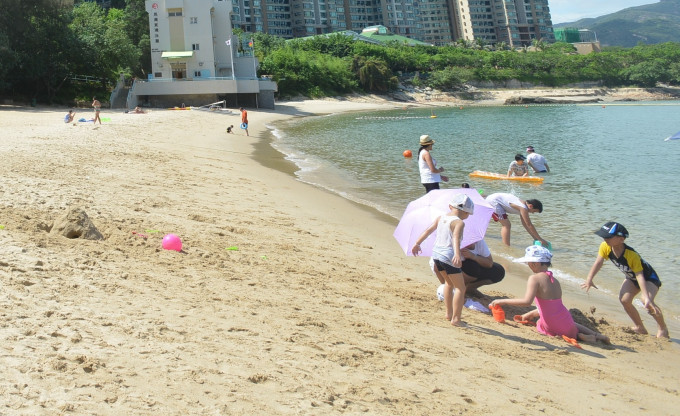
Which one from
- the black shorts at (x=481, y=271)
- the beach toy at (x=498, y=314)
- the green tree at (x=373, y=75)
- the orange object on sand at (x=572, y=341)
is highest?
the green tree at (x=373, y=75)

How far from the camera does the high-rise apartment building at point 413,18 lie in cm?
14325

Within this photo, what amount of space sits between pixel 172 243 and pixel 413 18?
6531 inches

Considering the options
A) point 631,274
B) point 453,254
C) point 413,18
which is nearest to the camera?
point 453,254

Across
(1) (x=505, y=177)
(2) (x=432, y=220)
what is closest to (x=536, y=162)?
(1) (x=505, y=177)

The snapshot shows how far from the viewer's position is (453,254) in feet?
21.6

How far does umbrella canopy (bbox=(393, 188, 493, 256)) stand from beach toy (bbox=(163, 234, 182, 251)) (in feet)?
8.93

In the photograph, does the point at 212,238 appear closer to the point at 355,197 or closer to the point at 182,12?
the point at 355,197

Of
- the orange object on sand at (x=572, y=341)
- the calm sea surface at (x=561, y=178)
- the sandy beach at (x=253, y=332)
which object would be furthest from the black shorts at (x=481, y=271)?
the calm sea surface at (x=561, y=178)

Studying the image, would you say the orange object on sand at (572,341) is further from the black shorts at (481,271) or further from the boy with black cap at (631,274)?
the black shorts at (481,271)

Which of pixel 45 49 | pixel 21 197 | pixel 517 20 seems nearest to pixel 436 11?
pixel 517 20

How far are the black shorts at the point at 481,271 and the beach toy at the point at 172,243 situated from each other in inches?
137

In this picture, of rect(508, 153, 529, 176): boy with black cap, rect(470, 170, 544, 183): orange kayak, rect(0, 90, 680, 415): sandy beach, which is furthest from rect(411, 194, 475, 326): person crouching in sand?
rect(508, 153, 529, 176): boy with black cap

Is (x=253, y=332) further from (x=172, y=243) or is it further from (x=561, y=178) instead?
(x=561, y=178)

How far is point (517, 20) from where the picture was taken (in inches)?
6934
